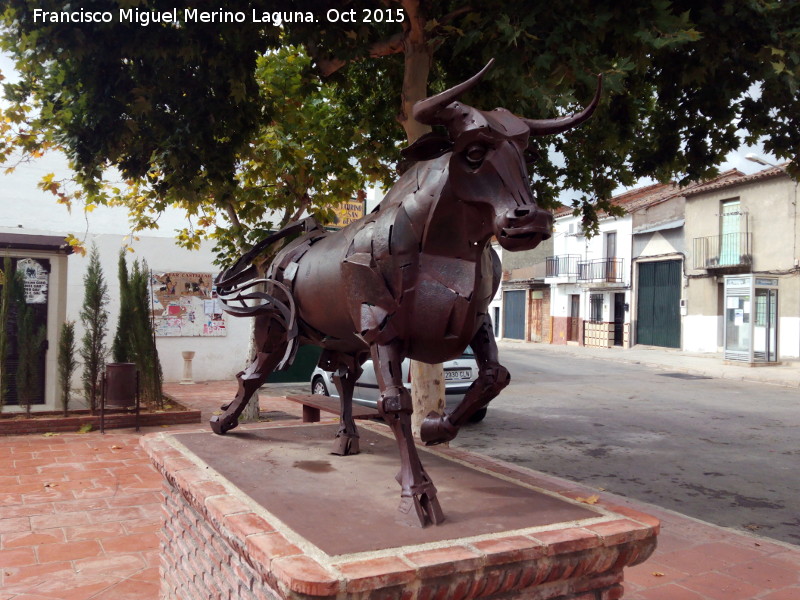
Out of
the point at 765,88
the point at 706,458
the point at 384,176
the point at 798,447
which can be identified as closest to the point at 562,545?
the point at 765,88

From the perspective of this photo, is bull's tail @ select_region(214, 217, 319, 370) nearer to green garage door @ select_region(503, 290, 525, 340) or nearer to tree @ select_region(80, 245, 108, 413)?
tree @ select_region(80, 245, 108, 413)

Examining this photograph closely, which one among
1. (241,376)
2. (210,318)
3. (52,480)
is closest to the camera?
(241,376)

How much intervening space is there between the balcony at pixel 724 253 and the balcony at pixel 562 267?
667 cm

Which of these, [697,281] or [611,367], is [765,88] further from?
[697,281]

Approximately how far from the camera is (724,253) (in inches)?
836

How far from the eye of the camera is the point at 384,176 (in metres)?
8.21

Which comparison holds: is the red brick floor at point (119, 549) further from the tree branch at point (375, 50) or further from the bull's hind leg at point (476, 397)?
the tree branch at point (375, 50)

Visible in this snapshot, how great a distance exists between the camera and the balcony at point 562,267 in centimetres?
2875

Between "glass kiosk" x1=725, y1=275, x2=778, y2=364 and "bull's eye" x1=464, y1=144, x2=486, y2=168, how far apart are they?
59.2 feet

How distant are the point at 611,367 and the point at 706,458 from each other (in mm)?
11247

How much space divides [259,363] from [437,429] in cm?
155

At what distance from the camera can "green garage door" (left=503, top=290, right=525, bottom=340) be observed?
106 ft

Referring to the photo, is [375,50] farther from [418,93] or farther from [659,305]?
[659,305]

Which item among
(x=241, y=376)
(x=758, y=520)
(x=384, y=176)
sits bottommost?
(x=758, y=520)
